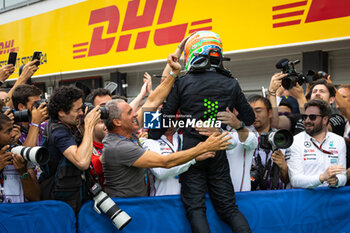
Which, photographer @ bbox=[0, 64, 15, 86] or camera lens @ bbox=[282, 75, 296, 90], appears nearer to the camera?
photographer @ bbox=[0, 64, 15, 86]

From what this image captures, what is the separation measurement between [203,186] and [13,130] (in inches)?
66.1

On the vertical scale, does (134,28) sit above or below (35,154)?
above

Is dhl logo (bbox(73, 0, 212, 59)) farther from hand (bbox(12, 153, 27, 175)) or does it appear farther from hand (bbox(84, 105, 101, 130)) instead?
hand (bbox(12, 153, 27, 175))

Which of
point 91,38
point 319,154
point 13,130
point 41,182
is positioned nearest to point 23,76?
point 13,130

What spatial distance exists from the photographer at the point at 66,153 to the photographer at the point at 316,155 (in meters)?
1.89

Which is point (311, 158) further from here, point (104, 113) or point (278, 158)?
point (104, 113)

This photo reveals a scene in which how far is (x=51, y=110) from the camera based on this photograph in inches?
115

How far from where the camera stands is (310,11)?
6.10 meters

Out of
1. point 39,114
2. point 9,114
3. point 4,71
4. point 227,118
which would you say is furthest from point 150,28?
point 227,118

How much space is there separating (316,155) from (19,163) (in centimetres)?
263

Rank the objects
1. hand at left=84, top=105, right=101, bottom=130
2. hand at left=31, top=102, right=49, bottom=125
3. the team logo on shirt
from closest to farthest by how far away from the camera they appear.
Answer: hand at left=84, top=105, right=101, bottom=130 < hand at left=31, top=102, right=49, bottom=125 < the team logo on shirt

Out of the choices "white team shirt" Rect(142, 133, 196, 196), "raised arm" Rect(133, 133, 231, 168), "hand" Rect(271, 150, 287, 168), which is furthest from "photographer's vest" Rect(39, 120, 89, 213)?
"hand" Rect(271, 150, 287, 168)

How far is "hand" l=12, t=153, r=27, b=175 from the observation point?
8.57ft

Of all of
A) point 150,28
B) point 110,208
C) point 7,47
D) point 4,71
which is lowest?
point 110,208
